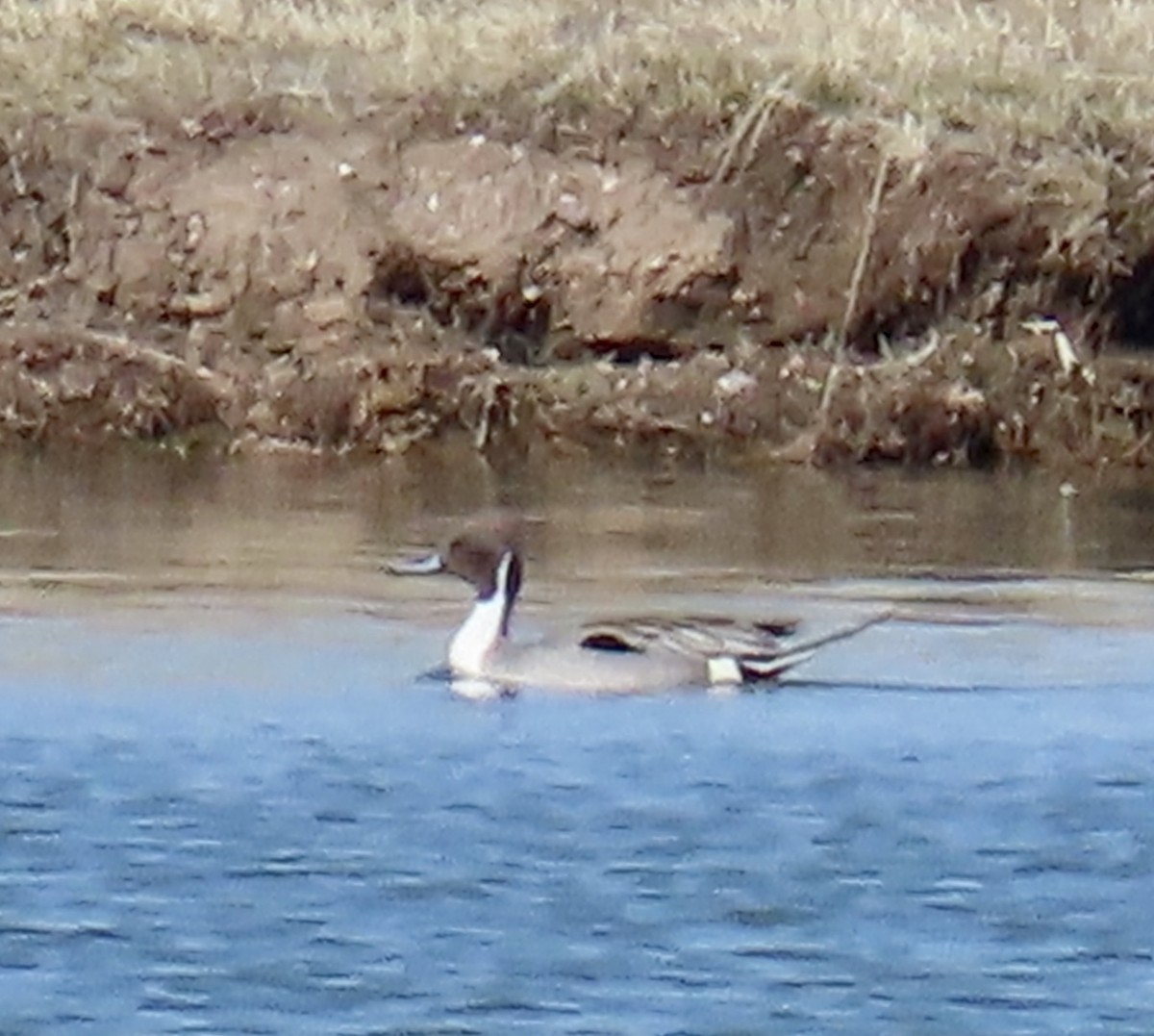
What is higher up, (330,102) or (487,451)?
(330,102)

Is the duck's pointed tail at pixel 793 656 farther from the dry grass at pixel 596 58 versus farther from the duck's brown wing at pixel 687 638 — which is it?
the dry grass at pixel 596 58

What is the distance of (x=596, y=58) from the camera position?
69.8 feet

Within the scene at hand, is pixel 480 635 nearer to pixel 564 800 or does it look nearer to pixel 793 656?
pixel 793 656

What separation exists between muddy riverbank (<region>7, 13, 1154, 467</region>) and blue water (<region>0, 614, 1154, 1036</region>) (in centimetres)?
643

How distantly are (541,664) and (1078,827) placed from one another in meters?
2.72

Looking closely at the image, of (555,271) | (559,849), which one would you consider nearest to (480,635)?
(559,849)

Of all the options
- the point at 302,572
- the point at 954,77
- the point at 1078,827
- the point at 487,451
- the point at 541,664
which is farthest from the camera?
the point at 954,77

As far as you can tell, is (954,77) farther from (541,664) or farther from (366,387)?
(541,664)

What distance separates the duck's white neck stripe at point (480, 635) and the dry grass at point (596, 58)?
749cm

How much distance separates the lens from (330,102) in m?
20.9

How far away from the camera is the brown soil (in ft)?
65.6

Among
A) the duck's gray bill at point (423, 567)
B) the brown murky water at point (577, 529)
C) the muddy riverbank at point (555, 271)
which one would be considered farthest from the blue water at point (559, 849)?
the muddy riverbank at point (555, 271)

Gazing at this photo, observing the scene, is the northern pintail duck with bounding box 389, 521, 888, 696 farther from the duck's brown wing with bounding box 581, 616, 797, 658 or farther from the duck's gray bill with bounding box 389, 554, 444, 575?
the duck's gray bill with bounding box 389, 554, 444, 575

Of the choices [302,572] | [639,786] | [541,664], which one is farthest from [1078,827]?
[302,572]
